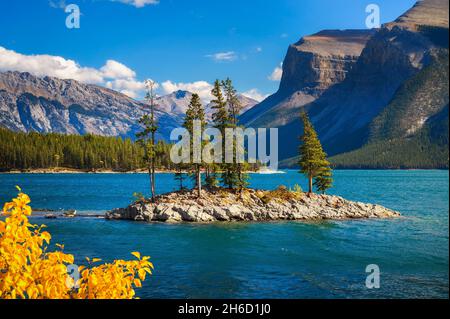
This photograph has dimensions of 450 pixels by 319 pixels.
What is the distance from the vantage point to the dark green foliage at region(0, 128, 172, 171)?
17662 centimetres

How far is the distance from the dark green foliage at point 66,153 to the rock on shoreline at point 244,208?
119246mm

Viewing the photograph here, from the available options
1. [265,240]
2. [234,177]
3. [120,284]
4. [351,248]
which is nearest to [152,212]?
[234,177]

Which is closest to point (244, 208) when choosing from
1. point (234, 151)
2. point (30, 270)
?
point (234, 151)

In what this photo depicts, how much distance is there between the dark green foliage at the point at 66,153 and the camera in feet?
579

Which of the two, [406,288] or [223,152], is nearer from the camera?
[406,288]

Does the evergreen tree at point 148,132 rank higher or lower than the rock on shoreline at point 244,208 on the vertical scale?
higher

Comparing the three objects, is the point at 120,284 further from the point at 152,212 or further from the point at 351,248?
the point at 152,212

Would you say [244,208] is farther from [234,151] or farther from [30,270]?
[30,270]

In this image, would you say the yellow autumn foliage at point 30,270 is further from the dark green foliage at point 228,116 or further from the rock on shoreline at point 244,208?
the dark green foliage at point 228,116

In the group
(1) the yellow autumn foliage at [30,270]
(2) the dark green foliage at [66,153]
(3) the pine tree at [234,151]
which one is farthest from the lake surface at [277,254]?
(2) the dark green foliage at [66,153]

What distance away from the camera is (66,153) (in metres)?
184

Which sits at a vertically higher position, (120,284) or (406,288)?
(120,284)

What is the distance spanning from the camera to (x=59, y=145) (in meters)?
182

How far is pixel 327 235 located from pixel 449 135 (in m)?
39.3
